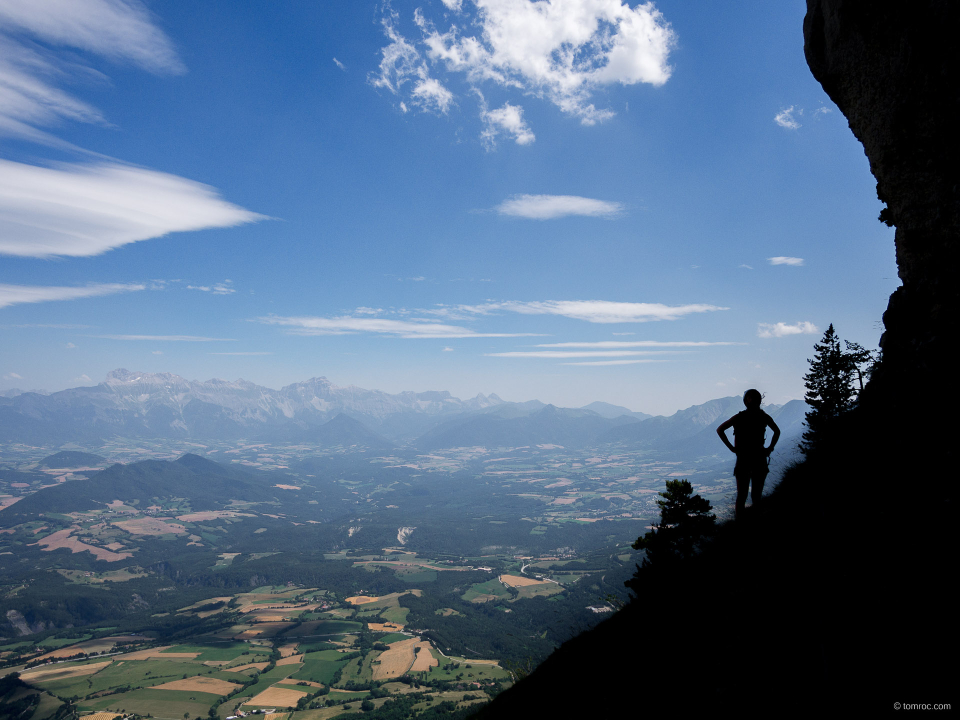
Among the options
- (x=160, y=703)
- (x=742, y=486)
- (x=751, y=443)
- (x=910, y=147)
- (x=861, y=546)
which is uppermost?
(x=910, y=147)

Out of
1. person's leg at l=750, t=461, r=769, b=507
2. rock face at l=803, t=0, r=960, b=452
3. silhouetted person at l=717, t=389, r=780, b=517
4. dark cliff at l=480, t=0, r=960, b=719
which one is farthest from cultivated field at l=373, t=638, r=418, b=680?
rock face at l=803, t=0, r=960, b=452

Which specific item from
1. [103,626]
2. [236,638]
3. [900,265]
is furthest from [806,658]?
[103,626]

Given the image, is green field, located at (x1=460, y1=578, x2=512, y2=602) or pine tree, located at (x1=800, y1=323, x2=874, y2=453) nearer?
pine tree, located at (x1=800, y1=323, x2=874, y2=453)

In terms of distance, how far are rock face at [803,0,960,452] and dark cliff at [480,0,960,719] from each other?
0.06m

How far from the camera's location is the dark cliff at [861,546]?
202 inches

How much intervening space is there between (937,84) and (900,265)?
6349mm

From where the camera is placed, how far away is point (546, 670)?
12273mm

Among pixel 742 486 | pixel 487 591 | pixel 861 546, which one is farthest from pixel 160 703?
pixel 861 546

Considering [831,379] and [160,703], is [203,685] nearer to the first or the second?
[160,703]

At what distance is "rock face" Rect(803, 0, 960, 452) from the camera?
42.0 feet

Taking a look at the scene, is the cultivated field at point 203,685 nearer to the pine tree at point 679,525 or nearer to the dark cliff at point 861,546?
the pine tree at point 679,525

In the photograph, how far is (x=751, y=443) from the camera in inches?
355

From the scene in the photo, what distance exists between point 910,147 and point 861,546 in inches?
620

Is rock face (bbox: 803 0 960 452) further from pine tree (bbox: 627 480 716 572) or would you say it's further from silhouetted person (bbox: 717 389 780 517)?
pine tree (bbox: 627 480 716 572)
